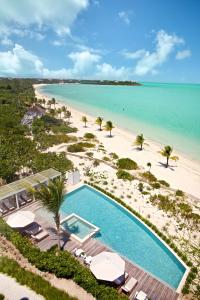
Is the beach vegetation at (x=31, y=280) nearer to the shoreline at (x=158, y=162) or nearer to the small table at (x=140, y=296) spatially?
the small table at (x=140, y=296)

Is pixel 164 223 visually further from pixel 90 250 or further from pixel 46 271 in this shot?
pixel 46 271

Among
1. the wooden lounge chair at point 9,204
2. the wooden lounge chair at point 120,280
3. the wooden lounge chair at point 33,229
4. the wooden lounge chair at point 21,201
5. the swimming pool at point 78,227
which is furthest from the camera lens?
the wooden lounge chair at point 21,201

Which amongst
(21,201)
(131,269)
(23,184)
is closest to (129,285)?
(131,269)

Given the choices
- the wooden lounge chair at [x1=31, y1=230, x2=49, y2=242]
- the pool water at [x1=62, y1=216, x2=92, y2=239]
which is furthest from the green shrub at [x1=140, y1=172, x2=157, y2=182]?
the wooden lounge chair at [x1=31, y1=230, x2=49, y2=242]

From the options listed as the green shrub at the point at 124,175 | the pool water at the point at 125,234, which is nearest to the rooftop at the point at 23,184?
the pool water at the point at 125,234

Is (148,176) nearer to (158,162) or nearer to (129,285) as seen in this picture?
(158,162)

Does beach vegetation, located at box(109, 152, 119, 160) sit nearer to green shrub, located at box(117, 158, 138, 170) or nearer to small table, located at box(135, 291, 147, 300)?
green shrub, located at box(117, 158, 138, 170)

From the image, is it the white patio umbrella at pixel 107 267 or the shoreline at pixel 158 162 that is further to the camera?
the shoreline at pixel 158 162
